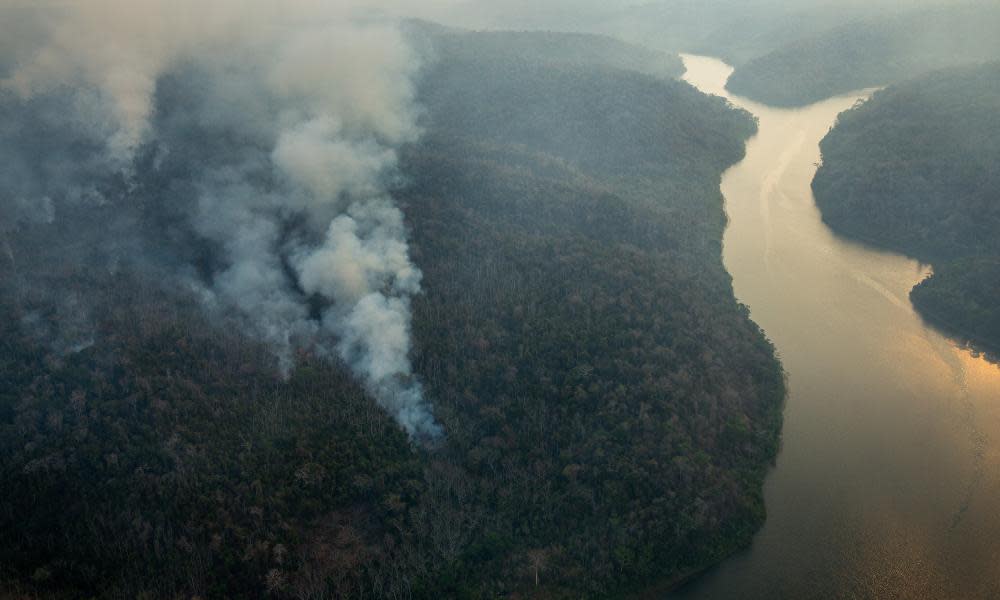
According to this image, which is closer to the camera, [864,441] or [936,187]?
[864,441]

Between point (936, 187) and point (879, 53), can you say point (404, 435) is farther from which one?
point (879, 53)

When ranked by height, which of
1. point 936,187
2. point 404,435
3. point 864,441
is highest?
point 936,187

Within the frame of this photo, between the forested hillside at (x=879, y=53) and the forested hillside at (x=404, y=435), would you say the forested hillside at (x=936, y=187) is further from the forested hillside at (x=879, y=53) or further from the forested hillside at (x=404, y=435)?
the forested hillside at (x=879, y=53)

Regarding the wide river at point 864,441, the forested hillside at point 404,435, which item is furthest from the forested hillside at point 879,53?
the forested hillside at point 404,435

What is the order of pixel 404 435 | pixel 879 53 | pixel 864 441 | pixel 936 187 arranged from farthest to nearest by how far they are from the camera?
1. pixel 879 53
2. pixel 936 187
3. pixel 864 441
4. pixel 404 435

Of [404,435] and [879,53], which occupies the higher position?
[879,53]

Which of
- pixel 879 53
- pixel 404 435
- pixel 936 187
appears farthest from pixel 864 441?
pixel 879 53

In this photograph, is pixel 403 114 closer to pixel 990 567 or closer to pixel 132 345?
pixel 132 345

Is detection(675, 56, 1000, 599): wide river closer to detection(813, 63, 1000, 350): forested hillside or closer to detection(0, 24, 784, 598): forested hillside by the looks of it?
detection(0, 24, 784, 598): forested hillside
